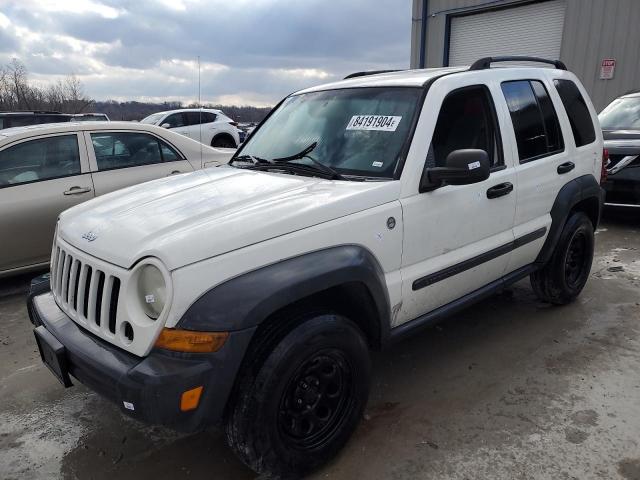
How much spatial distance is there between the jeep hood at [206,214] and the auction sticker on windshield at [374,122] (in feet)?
1.42

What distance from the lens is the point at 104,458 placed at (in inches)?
105

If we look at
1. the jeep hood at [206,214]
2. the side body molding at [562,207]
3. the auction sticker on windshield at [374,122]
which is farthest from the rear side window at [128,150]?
the side body molding at [562,207]

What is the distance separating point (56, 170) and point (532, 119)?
14.0 feet

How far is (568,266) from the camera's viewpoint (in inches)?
168

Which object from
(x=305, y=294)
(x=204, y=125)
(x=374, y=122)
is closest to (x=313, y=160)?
(x=374, y=122)

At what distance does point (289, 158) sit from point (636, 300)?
338 cm

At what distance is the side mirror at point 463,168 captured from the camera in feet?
8.63

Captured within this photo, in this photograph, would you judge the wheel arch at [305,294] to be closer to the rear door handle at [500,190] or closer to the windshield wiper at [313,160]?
the windshield wiper at [313,160]

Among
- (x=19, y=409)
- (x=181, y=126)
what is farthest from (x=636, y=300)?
(x=181, y=126)

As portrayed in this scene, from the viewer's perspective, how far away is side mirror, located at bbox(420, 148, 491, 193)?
104 inches

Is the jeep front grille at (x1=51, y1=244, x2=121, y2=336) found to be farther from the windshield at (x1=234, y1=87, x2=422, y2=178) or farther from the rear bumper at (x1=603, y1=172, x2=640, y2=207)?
the rear bumper at (x1=603, y1=172, x2=640, y2=207)

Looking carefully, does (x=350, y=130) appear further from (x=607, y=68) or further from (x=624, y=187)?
(x=607, y=68)

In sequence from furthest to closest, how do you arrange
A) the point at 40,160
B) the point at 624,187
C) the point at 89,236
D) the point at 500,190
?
the point at 624,187, the point at 40,160, the point at 500,190, the point at 89,236

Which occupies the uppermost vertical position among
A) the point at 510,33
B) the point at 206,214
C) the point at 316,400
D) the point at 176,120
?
the point at 510,33
